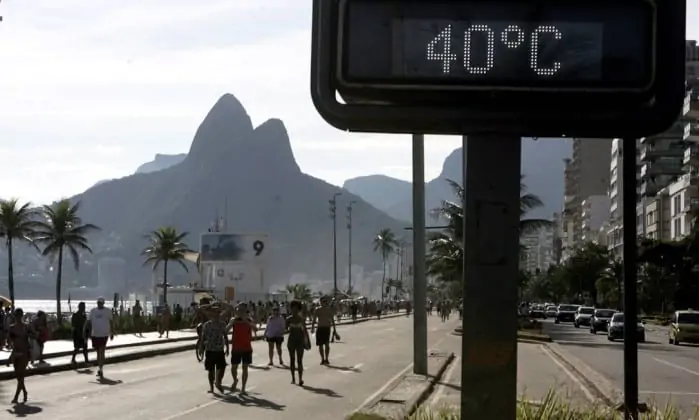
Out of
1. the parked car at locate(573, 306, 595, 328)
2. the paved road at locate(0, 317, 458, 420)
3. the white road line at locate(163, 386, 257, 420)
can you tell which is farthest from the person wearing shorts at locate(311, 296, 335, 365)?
the parked car at locate(573, 306, 595, 328)

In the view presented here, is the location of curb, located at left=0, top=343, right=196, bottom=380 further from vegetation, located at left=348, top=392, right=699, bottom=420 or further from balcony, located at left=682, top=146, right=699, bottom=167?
balcony, located at left=682, top=146, right=699, bottom=167

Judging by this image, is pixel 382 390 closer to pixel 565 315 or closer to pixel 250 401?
pixel 250 401

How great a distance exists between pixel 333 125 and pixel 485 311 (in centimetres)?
98

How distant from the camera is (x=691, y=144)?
10800 cm

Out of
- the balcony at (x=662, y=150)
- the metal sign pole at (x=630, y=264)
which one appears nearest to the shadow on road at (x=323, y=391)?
the metal sign pole at (x=630, y=264)

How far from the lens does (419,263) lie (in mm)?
23703

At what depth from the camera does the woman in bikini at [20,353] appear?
1847cm

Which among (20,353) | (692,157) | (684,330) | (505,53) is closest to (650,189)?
(692,157)

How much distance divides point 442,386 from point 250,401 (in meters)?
4.31

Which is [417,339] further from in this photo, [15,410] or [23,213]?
[23,213]

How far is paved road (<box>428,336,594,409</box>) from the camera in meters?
17.4

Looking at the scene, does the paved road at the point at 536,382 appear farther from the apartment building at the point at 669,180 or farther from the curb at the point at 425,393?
the apartment building at the point at 669,180

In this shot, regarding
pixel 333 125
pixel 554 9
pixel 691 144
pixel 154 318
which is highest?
pixel 691 144

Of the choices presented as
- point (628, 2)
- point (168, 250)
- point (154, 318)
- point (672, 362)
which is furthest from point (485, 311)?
point (168, 250)
